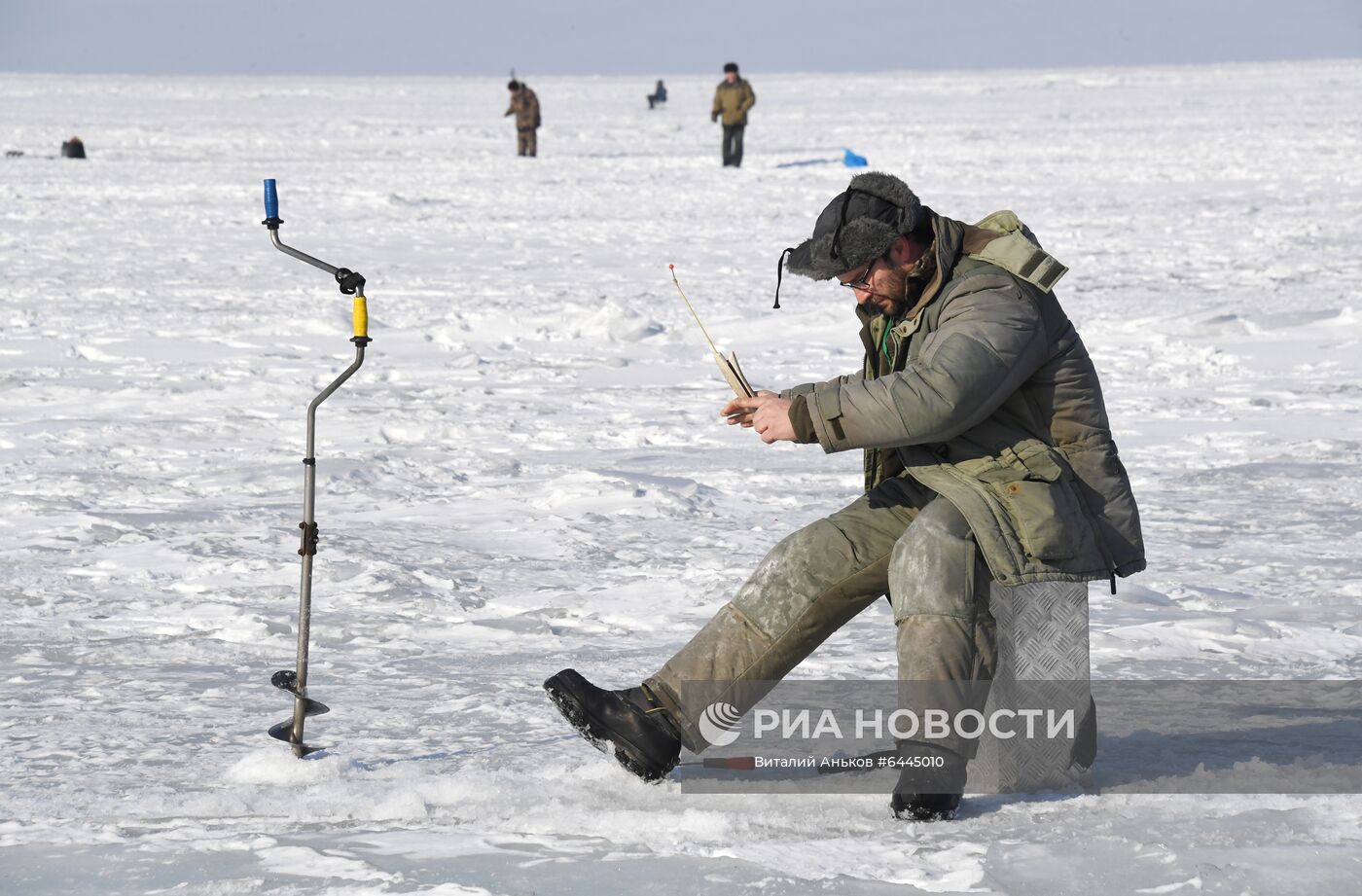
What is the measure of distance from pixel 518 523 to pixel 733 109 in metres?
→ 16.5

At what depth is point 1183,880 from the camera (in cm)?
289

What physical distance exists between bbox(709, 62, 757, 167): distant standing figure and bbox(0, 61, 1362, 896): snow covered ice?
3921 mm

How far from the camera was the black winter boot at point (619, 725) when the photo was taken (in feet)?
11.2

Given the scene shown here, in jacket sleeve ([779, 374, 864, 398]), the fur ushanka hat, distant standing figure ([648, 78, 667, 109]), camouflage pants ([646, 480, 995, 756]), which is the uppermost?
distant standing figure ([648, 78, 667, 109])

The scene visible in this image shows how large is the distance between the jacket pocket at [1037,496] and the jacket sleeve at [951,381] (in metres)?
0.11

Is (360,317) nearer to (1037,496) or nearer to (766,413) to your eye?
(766,413)

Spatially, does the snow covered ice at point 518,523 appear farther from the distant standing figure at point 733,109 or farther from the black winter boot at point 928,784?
the distant standing figure at point 733,109

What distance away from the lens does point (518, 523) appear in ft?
20.3

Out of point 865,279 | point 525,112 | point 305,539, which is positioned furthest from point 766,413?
point 525,112

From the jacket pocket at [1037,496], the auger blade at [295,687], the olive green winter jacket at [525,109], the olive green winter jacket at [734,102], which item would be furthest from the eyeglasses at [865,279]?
the olive green winter jacket at [525,109]

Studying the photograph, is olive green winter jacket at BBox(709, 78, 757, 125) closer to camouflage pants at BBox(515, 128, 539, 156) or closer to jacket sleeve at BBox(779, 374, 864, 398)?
camouflage pants at BBox(515, 128, 539, 156)

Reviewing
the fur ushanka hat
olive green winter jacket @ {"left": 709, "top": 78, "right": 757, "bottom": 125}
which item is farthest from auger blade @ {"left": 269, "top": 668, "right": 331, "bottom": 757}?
olive green winter jacket @ {"left": 709, "top": 78, "right": 757, "bottom": 125}

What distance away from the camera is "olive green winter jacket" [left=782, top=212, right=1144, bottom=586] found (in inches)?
125

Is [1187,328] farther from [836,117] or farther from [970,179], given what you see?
[836,117]
